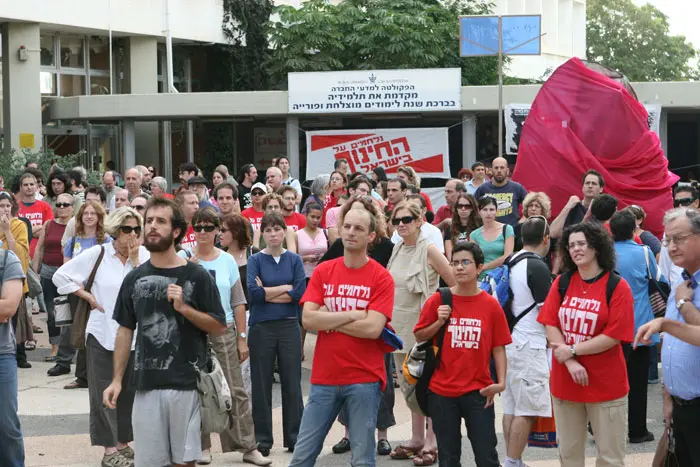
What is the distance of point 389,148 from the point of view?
22531mm

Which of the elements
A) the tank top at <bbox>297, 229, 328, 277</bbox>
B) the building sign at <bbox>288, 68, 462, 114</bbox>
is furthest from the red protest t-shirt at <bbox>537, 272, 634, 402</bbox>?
the building sign at <bbox>288, 68, 462, 114</bbox>

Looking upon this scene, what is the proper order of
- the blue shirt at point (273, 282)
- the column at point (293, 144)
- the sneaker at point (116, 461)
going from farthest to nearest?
the column at point (293, 144), the blue shirt at point (273, 282), the sneaker at point (116, 461)

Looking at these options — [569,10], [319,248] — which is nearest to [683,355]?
[319,248]

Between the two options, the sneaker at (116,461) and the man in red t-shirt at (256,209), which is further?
the man in red t-shirt at (256,209)

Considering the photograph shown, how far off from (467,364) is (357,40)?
2992cm

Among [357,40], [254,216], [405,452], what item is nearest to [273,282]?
[405,452]

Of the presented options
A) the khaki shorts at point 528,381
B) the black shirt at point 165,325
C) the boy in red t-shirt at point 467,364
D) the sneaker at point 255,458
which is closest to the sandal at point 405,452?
the sneaker at point 255,458

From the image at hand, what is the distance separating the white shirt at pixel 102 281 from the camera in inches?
334

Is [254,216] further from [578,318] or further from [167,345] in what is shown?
[578,318]

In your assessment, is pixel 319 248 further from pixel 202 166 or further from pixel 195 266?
pixel 202 166

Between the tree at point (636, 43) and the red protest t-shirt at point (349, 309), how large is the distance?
74.6 m

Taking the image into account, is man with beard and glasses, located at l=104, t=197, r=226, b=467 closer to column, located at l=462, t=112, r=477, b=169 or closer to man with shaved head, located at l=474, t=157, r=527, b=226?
man with shaved head, located at l=474, t=157, r=527, b=226

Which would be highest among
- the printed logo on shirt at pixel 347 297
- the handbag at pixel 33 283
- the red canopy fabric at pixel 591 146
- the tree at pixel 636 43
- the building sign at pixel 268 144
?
the tree at pixel 636 43

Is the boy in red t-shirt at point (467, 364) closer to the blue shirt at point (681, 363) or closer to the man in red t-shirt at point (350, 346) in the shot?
the man in red t-shirt at point (350, 346)
